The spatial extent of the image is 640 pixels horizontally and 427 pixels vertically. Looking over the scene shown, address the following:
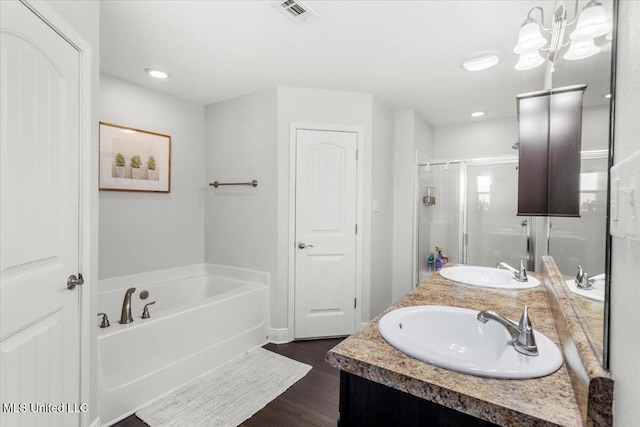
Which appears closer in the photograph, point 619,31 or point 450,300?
point 619,31

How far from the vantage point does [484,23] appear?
190 cm

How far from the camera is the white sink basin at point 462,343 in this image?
0.75 metres

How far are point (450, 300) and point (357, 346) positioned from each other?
626mm

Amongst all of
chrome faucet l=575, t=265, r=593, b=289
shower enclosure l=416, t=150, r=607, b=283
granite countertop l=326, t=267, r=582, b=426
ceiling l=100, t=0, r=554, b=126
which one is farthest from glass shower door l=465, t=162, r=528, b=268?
chrome faucet l=575, t=265, r=593, b=289

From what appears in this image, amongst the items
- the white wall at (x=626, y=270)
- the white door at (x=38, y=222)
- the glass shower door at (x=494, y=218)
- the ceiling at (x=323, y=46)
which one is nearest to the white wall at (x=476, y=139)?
the glass shower door at (x=494, y=218)

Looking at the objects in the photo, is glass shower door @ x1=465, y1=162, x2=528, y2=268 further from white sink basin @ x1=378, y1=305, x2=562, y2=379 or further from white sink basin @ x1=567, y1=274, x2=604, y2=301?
white sink basin @ x1=567, y1=274, x2=604, y2=301

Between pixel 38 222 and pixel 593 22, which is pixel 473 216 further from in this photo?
pixel 38 222

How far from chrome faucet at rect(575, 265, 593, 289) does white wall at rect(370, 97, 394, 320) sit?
241 cm

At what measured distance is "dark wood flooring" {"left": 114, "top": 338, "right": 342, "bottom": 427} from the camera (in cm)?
182

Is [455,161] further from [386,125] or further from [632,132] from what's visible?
[632,132]

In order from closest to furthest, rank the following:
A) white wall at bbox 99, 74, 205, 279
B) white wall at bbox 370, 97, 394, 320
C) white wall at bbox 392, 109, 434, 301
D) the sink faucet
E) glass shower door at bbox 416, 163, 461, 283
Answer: the sink faucet, white wall at bbox 99, 74, 205, 279, white wall at bbox 370, 97, 394, 320, white wall at bbox 392, 109, 434, 301, glass shower door at bbox 416, 163, 461, 283

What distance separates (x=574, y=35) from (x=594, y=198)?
0.53 m

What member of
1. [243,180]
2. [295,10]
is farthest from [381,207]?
[295,10]

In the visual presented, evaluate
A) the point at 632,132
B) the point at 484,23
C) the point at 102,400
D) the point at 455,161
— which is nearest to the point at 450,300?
the point at 632,132
